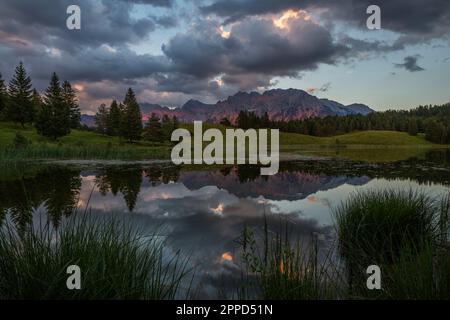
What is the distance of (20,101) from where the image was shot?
72438 millimetres

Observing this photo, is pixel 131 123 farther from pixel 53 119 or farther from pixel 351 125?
pixel 351 125

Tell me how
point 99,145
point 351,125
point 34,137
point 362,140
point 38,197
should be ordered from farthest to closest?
point 351,125, point 362,140, point 34,137, point 99,145, point 38,197

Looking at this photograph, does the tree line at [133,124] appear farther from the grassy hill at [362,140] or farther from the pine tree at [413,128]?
the pine tree at [413,128]

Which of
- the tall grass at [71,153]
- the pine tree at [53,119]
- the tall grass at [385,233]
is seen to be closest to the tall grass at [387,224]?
the tall grass at [385,233]

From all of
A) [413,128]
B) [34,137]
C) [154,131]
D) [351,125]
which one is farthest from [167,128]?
[413,128]

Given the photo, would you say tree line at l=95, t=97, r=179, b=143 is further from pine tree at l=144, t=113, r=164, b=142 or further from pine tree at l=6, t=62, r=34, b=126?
pine tree at l=6, t=62, r=34, b=126

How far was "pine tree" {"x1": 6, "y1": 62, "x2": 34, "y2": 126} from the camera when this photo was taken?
71.2m

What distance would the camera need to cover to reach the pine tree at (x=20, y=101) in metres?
71.2

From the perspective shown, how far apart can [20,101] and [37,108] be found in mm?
3738
